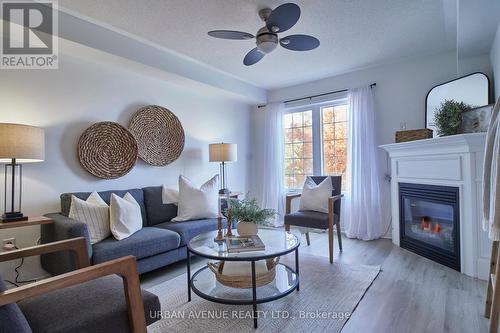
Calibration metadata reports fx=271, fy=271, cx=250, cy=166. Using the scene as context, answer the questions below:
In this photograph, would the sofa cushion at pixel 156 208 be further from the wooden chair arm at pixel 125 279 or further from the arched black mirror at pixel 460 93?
the arched black mirror at pixel 460 93

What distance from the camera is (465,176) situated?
8.30 ft

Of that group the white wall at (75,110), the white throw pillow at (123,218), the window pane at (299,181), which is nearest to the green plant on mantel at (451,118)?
the window pane at (299,181)

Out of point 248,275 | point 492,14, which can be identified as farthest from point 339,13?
point 248,275

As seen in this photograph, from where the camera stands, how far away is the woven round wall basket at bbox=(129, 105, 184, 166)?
3305 millimetres

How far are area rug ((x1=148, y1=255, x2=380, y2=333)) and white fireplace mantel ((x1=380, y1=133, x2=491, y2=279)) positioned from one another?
88cm

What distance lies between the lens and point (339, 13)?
2.42 meters

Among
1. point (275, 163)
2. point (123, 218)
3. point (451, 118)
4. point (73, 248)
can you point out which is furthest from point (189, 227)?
point (451, 118)

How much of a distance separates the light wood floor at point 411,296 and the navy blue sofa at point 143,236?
25 centimetres

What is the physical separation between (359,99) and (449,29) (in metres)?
1.27

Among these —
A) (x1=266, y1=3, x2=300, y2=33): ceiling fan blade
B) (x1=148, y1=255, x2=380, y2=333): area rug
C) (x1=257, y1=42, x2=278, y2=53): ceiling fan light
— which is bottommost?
(x1=148, y1=255, x2=380, y2=333): area rug

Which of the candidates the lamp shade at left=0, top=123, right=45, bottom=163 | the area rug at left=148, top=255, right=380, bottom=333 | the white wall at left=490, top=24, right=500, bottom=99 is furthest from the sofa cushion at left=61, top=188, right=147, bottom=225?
the white wall at left=490, top=24, right=500, bottom=99

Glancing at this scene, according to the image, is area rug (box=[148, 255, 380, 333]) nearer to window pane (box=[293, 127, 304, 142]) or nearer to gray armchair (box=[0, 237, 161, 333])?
gray armchair (box=[0, 237, 161, 333])

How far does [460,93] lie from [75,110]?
4.17 m

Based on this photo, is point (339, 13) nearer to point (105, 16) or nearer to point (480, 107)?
point (480, 107)
